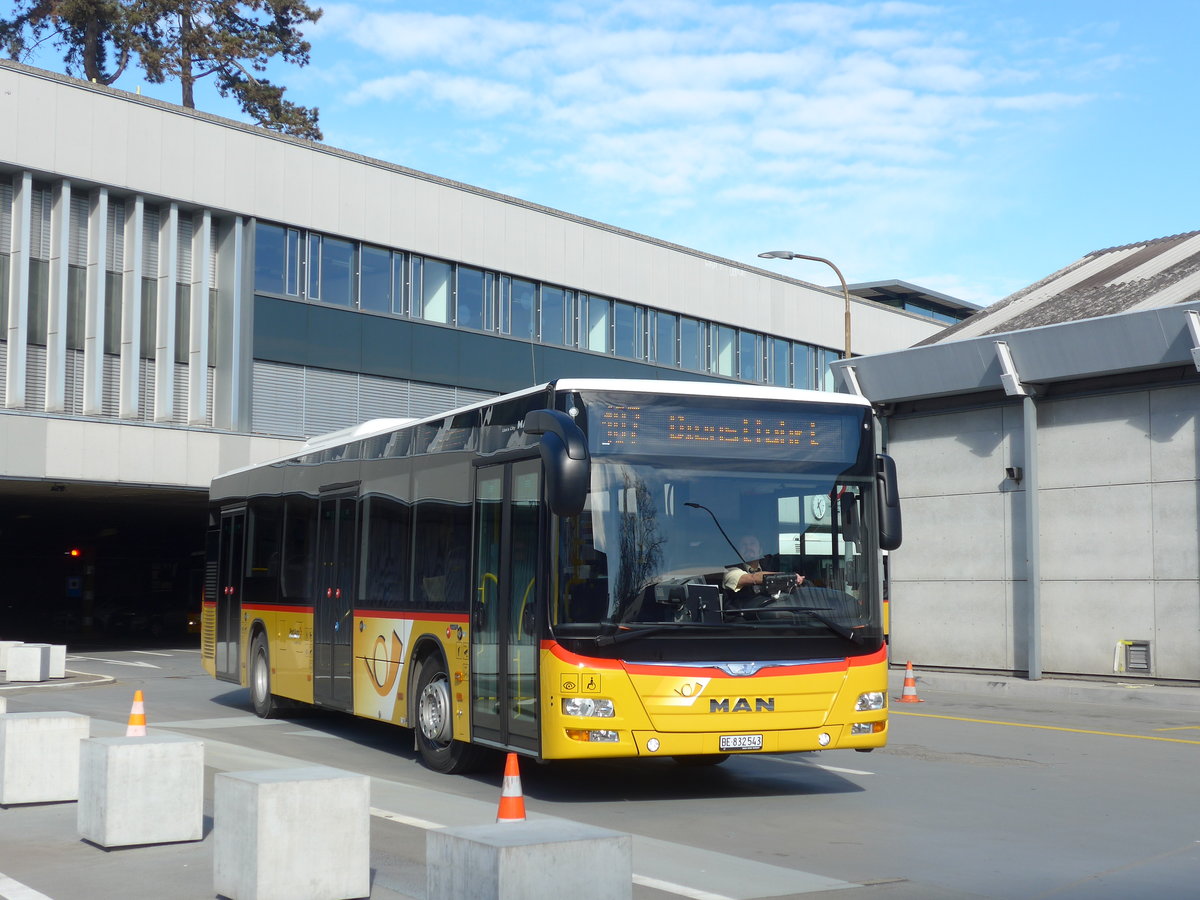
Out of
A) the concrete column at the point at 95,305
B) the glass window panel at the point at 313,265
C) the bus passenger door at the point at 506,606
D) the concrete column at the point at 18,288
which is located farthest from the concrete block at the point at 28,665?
the glass window panel at the point at 313,265

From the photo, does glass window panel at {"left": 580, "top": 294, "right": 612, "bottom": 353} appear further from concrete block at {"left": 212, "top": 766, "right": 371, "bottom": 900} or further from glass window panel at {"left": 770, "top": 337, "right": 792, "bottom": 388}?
concrete block at {"left": 212, "top": 766, "right": 371, "bottom": 900}

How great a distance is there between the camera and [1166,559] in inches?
840

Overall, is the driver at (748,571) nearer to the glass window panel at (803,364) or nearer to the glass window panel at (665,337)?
the glass window panel at (665,337)

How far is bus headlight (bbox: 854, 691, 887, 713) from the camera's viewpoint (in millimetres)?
10797

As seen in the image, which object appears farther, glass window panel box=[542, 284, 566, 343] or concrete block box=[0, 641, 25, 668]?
glass window panel box=[542, 284, 566, 343]

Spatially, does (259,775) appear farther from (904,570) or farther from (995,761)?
(904,570)

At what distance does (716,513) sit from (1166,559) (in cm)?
1326

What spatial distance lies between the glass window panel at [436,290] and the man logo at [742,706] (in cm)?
3019

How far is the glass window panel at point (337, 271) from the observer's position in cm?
3722

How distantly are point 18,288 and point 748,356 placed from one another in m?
25.8

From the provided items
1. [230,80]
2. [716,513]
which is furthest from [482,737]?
[230,80]

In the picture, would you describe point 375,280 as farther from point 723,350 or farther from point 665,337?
point 723,350

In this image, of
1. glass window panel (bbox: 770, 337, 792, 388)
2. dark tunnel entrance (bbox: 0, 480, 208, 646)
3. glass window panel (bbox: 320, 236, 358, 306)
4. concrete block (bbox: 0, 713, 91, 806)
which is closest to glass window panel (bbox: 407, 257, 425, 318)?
glass window panel (bbox: 320, 236, 358, 306)

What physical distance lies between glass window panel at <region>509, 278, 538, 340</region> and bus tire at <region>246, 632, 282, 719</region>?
80.4 feet
